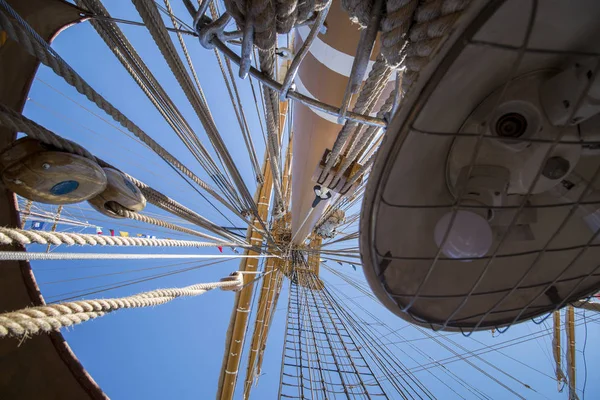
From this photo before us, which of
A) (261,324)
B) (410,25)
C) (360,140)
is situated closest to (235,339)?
(261,324)

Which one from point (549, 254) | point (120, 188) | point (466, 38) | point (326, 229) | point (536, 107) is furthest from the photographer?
point (326, 229)

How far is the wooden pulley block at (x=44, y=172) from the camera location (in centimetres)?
59

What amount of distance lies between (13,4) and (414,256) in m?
1.27

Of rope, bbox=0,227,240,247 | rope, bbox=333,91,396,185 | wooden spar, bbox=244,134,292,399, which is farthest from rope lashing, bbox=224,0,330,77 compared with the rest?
wooden spar, bbox=244,134,292,399

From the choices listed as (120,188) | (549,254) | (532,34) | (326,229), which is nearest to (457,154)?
(532,34)

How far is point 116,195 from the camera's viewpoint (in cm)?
80

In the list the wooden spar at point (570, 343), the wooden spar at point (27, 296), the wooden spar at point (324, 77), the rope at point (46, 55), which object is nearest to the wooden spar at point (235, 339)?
the wooden spar at point (324, 77)

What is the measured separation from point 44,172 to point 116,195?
202mm

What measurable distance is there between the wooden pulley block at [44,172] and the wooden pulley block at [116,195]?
0.12 metres

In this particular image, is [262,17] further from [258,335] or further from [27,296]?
[258,335]

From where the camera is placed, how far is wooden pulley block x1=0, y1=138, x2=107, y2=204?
59 centimetres

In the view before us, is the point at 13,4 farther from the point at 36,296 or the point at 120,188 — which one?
the point at 36,296

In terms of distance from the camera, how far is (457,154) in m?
0.59

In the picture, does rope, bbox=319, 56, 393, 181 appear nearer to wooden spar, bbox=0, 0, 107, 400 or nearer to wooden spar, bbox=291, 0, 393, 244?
wooden spar, bbox=291, 0, 393, 244
